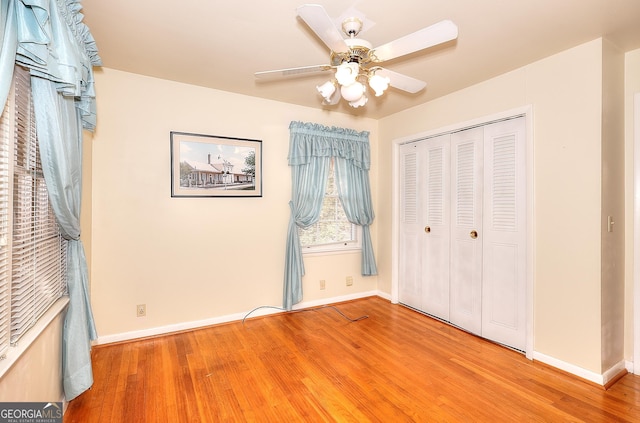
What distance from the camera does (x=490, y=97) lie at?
9.71 ft

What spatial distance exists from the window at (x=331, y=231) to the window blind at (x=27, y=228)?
2479 millimetres

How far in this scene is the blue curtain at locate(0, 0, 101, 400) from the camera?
1.28 meters

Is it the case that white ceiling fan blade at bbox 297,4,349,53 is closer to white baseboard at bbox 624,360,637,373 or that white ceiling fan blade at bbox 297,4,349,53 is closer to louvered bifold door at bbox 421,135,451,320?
louvered bifold door at bbox 421,135,451,320

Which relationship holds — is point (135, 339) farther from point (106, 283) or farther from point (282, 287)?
point (282, 287)

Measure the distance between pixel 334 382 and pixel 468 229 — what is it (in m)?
2.02

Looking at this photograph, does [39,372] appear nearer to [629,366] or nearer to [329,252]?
[329,252]

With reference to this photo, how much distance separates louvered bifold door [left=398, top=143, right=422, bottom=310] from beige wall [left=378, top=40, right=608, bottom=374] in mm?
1256

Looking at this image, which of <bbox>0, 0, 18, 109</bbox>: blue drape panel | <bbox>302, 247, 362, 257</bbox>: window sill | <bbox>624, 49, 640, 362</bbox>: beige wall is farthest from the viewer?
<bbox>302, 247, 362, 257</bbox>: window sill

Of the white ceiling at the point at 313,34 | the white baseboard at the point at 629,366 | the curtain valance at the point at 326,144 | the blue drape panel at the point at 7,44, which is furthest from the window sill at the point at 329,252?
→ the blue drape panel at the point at 7,44

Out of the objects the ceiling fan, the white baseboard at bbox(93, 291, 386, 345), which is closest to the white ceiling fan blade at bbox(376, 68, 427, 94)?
the ceiling fan

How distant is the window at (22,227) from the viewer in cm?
136

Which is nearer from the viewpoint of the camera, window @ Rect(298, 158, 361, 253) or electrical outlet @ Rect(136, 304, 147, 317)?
electrical outlet @ Rect(136, 304, 147, 317)

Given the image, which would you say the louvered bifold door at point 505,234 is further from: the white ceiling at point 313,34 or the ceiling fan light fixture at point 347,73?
the ceiling fan light fixture at point 347,73

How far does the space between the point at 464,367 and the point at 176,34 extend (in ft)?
11.3
